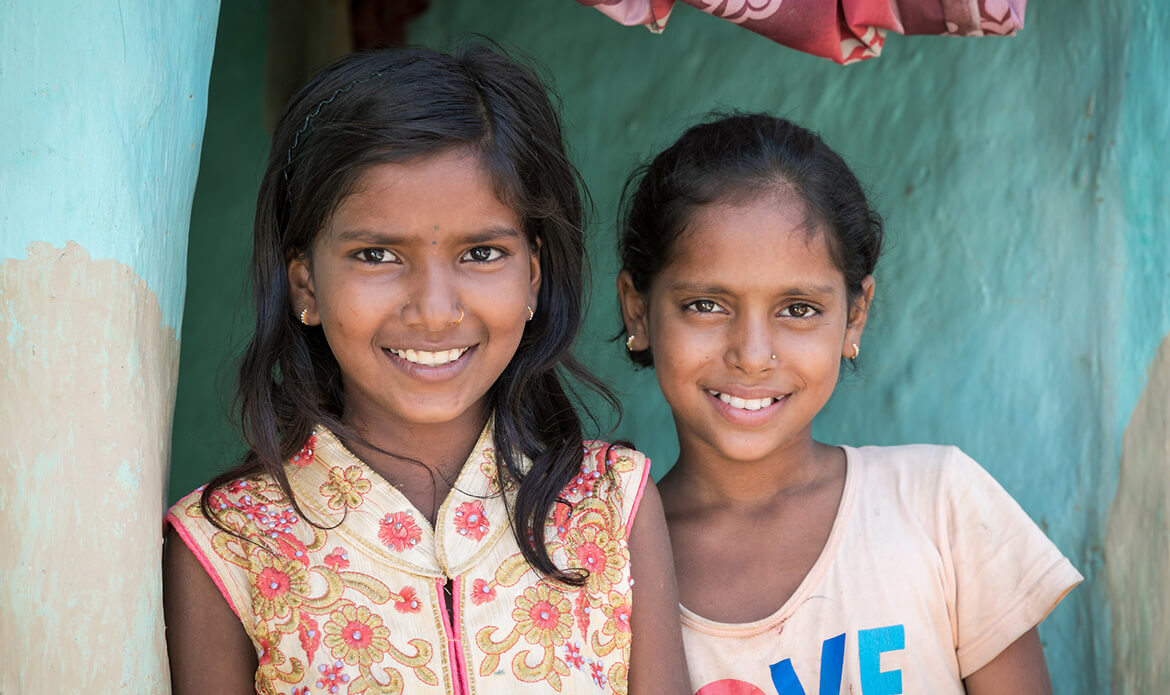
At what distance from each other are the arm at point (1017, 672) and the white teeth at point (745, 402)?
58 cm

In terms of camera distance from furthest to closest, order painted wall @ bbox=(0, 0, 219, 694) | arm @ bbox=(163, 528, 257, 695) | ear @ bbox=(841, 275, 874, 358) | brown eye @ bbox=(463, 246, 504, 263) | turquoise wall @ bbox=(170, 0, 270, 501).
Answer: turquoise wall @ bbox=(170, 0, 270, 501)
ear @ bbox=(841, 275, 874, 358)
brown eye @ bbox=(463, 246, 504, 263)
arm @ bbox=(163, 528, 257, 695)
painted wall @ bbox=(0, 0, 219, 694)

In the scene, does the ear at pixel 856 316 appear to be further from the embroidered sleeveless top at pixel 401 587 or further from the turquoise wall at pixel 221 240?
the turquoise wall at pixel 221 240

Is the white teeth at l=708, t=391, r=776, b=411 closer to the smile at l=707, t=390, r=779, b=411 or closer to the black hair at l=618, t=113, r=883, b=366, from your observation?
the smile at l=707, t=390, r=779, b=411

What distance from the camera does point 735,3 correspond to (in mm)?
1732

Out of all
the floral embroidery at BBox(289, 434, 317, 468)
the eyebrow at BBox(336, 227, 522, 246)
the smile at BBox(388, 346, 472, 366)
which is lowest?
the floral embroidery at BBox(289, 434, 317, 468)

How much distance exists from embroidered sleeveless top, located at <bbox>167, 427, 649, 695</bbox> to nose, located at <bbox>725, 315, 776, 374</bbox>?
0.36m

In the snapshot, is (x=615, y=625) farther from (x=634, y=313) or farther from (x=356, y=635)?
(x=634, y=313)

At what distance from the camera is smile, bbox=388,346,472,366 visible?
1708mm

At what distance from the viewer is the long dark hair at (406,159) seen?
5.58ft

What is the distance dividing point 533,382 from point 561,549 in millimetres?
299

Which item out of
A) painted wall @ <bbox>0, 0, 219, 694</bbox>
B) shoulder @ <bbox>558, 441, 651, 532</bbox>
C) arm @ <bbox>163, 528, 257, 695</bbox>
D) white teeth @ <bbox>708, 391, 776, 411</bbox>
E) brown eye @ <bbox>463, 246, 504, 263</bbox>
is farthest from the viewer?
white teeth @ <bbox>708, 391, 776, 411</bbox>

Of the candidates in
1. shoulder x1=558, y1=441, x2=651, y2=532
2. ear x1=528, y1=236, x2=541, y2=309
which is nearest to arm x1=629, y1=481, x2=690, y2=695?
shoulder x1=558, y1=441, x2=651, y2=532

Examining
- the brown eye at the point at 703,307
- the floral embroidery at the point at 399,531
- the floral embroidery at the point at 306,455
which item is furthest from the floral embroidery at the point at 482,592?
the brown eye at the point at 703,307

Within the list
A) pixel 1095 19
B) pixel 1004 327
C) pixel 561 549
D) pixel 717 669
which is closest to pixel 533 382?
pixel 561 549
